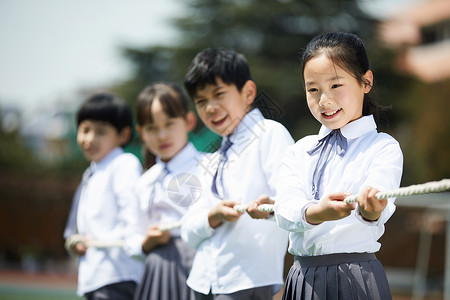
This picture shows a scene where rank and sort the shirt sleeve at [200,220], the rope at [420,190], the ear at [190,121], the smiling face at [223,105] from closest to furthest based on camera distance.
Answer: the rope at [420,190] → the shirt sleeve at [200,220] → the smiling face at [223,105] → the ear at [190,121]

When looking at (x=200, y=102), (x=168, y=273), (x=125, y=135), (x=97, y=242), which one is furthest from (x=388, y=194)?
(x=125, y=135)

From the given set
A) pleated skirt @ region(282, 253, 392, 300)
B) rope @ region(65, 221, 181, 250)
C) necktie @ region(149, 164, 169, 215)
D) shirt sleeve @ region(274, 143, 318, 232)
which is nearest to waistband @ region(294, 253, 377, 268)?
pleated skirt @ region(282, 253, 392, 300)

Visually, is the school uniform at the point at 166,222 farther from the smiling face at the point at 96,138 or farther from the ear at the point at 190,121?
the smiling face at the point at 96,138

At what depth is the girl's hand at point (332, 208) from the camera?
171 centimetres

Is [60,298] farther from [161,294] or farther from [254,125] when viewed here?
[254,125]

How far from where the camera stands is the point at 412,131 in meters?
18.6

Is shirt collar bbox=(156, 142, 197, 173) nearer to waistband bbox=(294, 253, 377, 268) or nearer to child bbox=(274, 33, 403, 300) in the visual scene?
child bbox=(274, 33, 403, 300)

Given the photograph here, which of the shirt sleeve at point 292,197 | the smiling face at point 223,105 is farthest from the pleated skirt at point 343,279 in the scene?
the smiling face at point 223,105

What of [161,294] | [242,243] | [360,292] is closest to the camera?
[360,292]

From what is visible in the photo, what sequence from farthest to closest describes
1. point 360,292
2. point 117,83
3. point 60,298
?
1. point 117,83
2. point 60,298
3. point 360,292

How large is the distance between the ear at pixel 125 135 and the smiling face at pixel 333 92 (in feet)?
6.61

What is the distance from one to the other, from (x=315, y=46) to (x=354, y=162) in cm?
40

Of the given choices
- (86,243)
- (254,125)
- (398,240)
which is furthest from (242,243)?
(398,240)

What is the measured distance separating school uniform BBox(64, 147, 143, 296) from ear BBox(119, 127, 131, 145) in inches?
4.9
